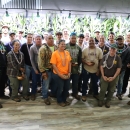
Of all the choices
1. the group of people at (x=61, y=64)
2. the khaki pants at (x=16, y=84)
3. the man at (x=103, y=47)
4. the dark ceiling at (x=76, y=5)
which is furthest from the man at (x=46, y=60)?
the dark ceiling at (x=76, y=5)

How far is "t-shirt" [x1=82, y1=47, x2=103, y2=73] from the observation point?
3258mm

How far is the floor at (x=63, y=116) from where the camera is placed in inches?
103

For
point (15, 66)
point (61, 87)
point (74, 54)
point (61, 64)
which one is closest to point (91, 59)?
point (74, 54)

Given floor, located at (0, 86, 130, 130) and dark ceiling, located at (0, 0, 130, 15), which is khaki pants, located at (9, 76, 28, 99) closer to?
floor, located at (0, 86, 130, 130)

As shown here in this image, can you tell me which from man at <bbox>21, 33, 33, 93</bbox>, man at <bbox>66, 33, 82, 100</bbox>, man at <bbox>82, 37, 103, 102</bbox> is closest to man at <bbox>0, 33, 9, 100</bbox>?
man at <bbox>21, 33, 33, 93</bbox>

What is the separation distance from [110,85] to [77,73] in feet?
2.29

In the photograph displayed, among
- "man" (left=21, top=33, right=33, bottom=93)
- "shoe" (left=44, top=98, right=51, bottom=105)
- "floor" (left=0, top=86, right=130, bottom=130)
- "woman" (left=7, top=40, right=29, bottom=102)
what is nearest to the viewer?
"floor" (left=0, top=86, right=130, bottom=130)

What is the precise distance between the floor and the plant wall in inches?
114

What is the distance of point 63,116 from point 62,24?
3.59m

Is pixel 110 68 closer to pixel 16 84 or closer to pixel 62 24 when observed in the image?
pixel 16 84

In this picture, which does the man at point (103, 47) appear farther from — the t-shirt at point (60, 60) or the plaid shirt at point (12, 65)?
the plaid shirt at point (12, 65)

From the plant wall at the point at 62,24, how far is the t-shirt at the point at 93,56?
2.50m

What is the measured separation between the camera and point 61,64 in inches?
117

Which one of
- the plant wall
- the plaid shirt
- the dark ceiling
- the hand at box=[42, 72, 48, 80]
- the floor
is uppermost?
the dark ceiling
